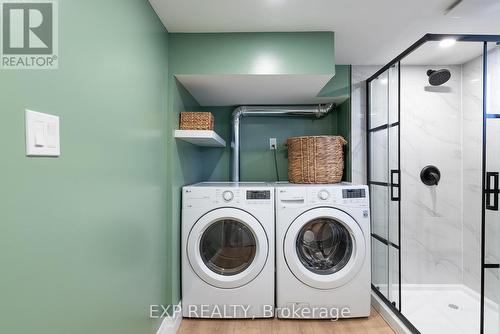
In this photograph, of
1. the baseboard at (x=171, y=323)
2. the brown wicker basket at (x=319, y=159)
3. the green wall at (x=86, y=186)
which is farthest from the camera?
the brown wicker basket at (x=319, y=159)

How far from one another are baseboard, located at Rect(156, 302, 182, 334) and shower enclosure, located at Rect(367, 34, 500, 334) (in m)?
1.60

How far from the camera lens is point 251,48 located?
6.32ft

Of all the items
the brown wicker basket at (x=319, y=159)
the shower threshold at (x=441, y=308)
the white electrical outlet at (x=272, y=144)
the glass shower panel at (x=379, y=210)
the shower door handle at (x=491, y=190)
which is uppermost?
the white electrical outlet at (x=272, y=144)

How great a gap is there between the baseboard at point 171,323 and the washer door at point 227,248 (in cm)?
30

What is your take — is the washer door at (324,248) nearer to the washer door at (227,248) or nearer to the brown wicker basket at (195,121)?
the washer door at (227,248)

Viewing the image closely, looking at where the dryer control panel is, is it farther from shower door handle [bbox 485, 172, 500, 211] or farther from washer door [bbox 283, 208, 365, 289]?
shower door handle [bbox 485, 172, 500, 211]

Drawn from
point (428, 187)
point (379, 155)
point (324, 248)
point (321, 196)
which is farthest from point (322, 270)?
point (428, 187)

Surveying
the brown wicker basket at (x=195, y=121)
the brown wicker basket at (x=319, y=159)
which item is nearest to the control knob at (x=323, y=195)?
the brown wicker basket at (x=319, y=159)

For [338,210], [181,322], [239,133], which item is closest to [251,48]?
[239,133]

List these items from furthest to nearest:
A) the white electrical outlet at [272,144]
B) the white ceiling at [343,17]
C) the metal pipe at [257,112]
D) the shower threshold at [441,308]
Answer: the white electrical outlet at [272,144] < the metal pipe at [257,112] < the shower threshold at [441,308] < the white ceiling at [343,17]

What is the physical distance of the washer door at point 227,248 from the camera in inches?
79.5

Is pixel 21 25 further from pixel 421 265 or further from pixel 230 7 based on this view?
pixel 421 265

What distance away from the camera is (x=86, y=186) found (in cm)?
95

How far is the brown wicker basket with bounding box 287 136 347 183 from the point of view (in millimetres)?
2314
